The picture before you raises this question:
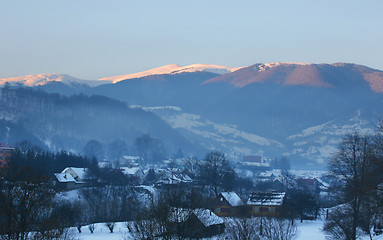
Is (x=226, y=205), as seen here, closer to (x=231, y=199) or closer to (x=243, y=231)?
(x=231, y=199)

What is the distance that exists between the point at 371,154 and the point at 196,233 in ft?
35.4

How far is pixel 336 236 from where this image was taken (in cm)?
3669

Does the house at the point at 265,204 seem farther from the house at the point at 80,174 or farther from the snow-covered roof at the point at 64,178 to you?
the house at the point at 80,174

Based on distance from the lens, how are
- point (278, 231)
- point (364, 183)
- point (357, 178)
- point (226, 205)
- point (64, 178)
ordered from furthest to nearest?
point (64, 178) < point (226, 205) < point (357, 178) < point (278, 231) < point (364, 183)

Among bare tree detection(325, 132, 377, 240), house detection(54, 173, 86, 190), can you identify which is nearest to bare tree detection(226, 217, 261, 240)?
bare tree detection(325, 132, 377, 240)

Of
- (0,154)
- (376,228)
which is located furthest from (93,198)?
(0,154)

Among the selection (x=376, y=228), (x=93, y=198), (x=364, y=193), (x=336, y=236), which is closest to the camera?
(x=364, y=193)

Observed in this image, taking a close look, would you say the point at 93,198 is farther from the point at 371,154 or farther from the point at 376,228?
the point at 371,154

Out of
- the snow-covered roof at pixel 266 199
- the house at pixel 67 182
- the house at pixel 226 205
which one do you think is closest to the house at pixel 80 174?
the house at pixel 67 182

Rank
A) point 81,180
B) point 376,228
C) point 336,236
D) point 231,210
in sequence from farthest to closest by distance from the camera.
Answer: point 81,180 → point 231,210 → point 376,228 → point 336,236

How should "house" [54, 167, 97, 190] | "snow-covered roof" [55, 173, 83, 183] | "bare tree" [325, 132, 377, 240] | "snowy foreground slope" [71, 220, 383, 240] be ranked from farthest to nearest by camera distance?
"snow-covered roof" [55, 173, 83, 183], "house" [54, 167, 97, 190], "snowy foreground slope" [71, 220, 383, 240], "bare tree" [325, 132, 377, 240]

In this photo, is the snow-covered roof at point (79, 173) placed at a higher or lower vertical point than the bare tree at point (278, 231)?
lower

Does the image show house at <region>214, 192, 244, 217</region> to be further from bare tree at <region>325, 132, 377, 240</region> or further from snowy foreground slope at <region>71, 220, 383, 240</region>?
bare tree at <region>325, 132, 377, 240</region>

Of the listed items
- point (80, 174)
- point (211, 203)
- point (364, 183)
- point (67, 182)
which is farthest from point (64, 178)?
point (364, 183)
